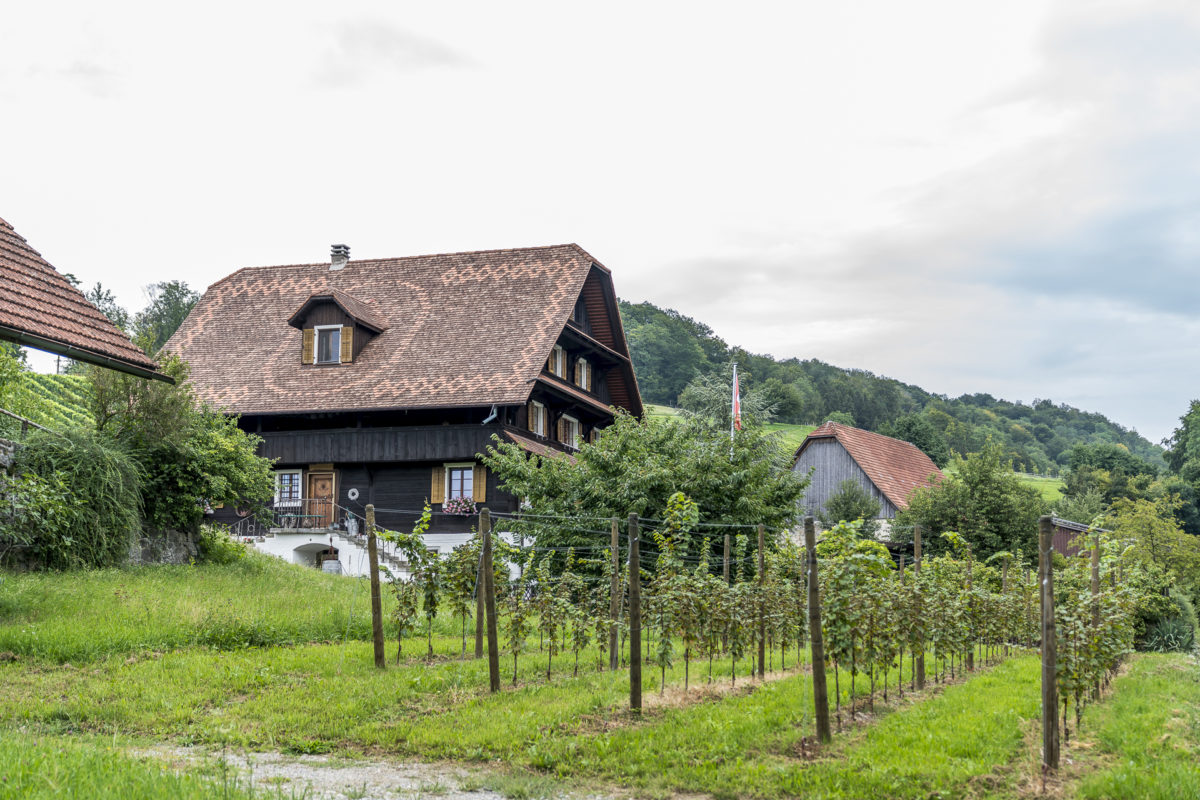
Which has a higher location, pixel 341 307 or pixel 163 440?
pixel 341 307

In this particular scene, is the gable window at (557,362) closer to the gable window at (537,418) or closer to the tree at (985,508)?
the gable window at (537,418)

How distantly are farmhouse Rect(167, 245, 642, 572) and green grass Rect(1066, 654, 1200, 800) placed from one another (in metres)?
17.9

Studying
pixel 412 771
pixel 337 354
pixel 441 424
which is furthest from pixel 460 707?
pixel 337 354

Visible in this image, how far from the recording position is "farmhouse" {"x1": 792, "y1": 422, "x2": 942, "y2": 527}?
153 feet

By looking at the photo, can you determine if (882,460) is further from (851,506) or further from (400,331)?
(400,331)

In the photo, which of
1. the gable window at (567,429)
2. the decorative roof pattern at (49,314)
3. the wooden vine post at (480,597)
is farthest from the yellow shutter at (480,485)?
the wooden vine post at (480,597)

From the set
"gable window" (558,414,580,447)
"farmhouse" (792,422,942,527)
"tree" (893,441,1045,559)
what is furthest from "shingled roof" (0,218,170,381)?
"farmhouse" (792,422,942,527)

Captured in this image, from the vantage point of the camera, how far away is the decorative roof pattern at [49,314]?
51.5 feet

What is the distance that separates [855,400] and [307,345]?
7990cm

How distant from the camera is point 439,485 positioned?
33.1 m

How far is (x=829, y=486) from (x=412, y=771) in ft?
134

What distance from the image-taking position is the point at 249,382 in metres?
34.4

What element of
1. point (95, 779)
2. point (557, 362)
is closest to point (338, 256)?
point (557, 362)

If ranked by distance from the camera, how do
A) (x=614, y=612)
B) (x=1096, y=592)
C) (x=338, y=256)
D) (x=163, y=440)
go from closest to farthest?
(x=614, y=612)
(x=1096, y=592)
(x=163, y=440)
(x=338, y=256)
